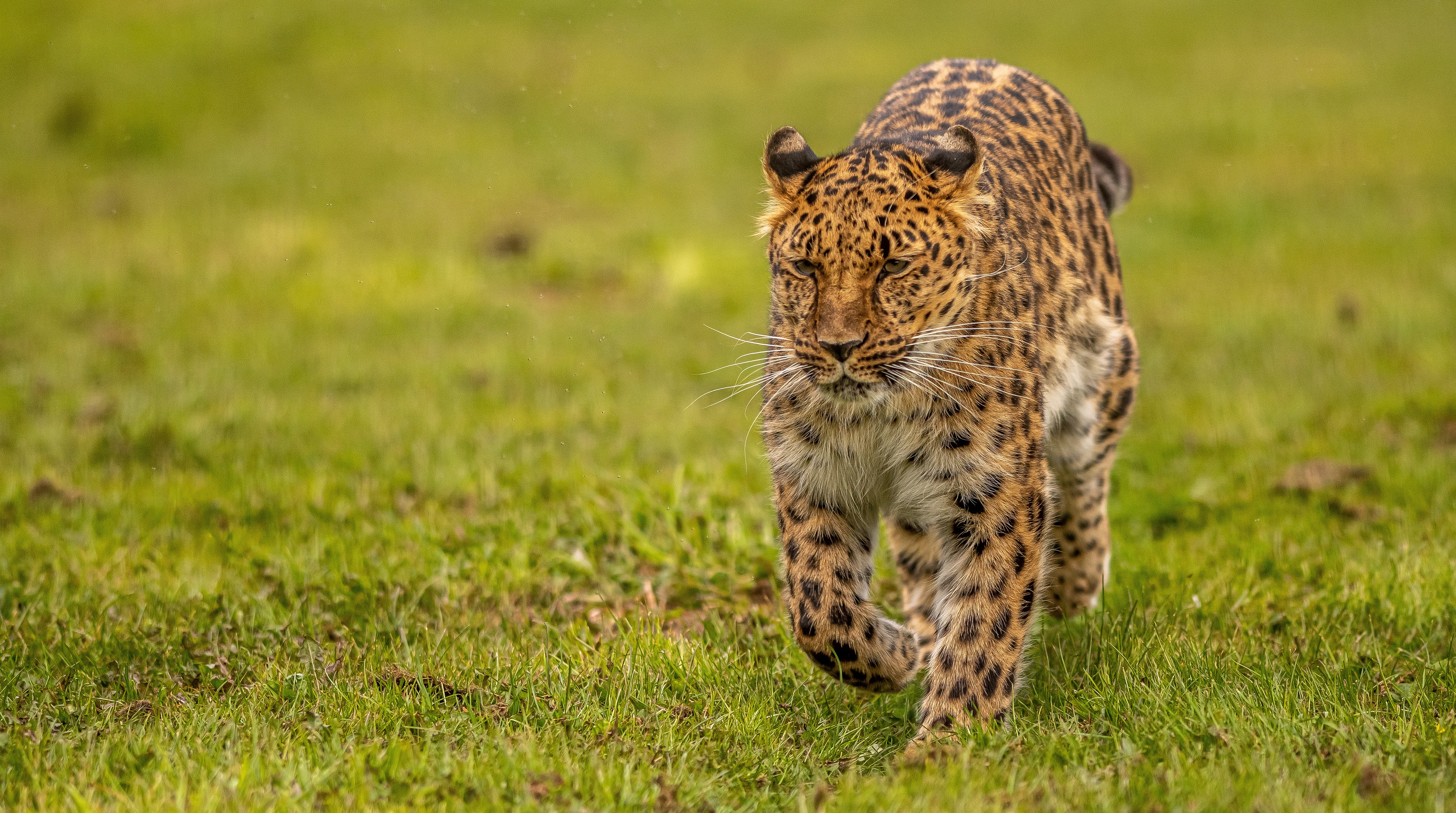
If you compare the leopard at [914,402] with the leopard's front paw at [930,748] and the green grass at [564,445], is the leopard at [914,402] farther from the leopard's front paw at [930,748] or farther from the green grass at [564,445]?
the green grass at [564,445]

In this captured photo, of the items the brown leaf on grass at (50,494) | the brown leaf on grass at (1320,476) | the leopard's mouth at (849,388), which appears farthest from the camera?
the brown leaf on grass at (1320,476)

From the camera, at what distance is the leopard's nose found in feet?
14.5

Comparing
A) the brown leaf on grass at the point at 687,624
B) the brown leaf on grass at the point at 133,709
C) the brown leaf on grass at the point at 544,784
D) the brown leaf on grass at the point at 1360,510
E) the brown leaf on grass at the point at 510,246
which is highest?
the brown leaf on grass at the point at 510,246

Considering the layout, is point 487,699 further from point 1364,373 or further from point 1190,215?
point 1190,215

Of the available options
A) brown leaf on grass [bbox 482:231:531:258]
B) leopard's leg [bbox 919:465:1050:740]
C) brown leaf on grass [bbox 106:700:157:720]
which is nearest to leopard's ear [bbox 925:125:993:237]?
leopard's leg [bbox 919:465:1050:740]

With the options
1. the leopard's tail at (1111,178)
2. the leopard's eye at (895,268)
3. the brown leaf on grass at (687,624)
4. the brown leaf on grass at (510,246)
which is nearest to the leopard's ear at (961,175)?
the leopard's eye at (895,268)

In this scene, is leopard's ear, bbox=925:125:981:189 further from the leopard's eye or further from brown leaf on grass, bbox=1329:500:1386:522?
brown leaf on grass, bbox=1329:500:1386:522

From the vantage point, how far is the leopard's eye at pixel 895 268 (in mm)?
4547

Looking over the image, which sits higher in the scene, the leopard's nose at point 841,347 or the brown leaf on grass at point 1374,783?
the leopard's nose at point 841,347

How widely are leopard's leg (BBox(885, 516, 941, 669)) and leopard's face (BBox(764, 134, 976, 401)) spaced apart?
1.32m

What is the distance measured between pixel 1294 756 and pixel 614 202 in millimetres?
11876

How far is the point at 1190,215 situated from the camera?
14.6m

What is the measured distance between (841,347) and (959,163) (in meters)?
0.78

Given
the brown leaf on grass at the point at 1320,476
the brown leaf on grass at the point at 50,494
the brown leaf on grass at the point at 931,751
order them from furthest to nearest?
1. the brown leaf on grass at the point at 1320,476
2. the brown leaf on grass at the point at 50,494
3. the brown leaf on grass at the point at 931,751
